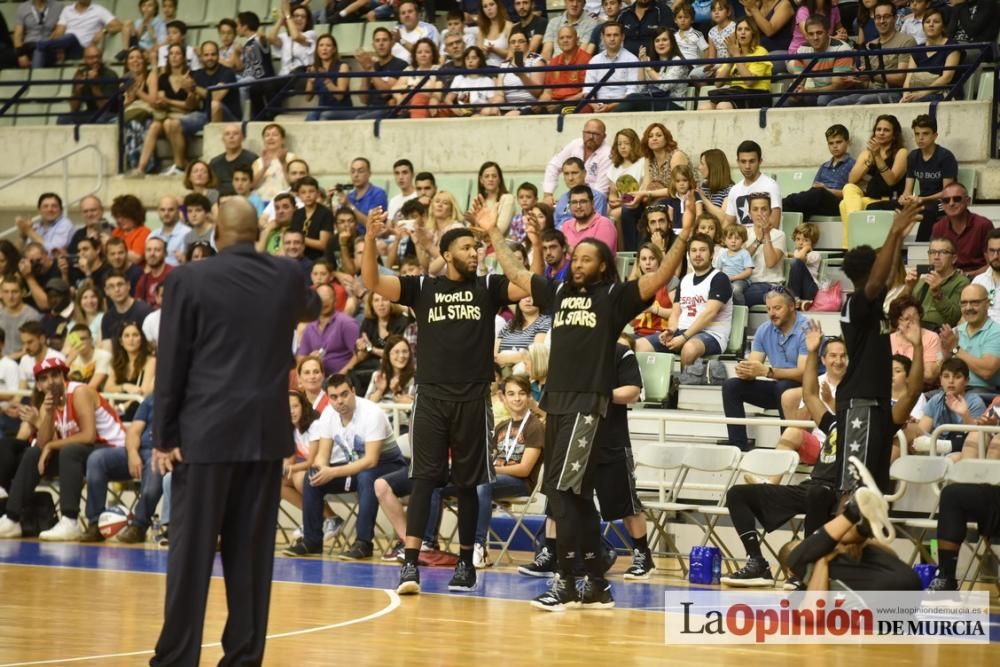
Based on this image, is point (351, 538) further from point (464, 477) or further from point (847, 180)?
point (847, 180)

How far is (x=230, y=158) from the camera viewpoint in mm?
17172

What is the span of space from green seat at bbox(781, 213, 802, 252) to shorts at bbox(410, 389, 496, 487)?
5.10 metres

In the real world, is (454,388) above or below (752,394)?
above

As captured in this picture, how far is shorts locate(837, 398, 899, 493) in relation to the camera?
8.70 meters

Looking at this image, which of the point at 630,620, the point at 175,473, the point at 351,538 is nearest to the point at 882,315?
the point at 630,620

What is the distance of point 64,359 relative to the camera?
48.3 feet

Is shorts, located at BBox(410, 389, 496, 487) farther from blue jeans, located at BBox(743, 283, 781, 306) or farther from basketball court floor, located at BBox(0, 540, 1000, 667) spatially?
blue jeans, located at BBox(743, 283, 781, 306)

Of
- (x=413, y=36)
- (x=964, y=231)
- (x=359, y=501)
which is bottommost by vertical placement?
(x=359, y=501)

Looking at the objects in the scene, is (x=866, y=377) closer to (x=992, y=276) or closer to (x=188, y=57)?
(x=992, y=276)

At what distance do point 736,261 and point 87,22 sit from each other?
10.4 m

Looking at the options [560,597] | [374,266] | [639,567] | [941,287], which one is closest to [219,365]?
[374,266]

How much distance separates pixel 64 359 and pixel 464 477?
6.37 metres

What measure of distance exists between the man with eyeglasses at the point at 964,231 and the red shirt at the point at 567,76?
4582mm

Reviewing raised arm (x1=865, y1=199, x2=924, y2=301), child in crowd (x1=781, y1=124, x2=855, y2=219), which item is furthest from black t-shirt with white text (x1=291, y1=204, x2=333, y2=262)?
raised arm (x1=865, y1=199, x2=924, y2=301)
